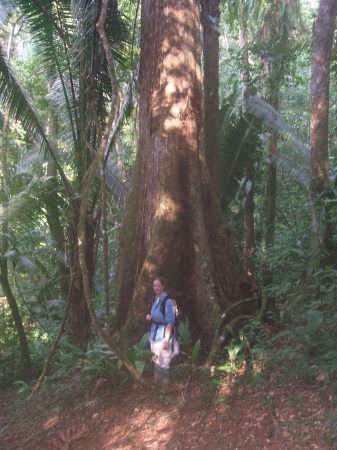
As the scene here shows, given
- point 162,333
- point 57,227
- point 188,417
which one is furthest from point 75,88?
point 188,417

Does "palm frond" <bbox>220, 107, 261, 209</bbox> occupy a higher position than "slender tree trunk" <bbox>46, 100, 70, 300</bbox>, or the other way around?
"palm frond" <bbox>220, 107, 261, 209</bbox>

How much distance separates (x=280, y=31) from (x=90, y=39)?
18.9ft

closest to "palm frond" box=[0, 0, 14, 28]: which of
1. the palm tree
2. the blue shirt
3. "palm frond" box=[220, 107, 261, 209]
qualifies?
the palm tree

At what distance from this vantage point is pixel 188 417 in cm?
524

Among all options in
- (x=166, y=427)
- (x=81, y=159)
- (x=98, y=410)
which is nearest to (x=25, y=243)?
(x=81, y=159)

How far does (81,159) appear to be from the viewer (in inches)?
340

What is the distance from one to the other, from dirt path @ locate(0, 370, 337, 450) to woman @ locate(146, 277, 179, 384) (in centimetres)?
33

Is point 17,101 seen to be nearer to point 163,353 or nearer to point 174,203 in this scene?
point 174,203

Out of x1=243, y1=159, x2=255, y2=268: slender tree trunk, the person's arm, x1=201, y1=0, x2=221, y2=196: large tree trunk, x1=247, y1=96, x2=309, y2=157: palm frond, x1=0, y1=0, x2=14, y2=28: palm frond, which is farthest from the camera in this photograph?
x1=243, y1=159, x2=255, y2=268: slender tree trunk

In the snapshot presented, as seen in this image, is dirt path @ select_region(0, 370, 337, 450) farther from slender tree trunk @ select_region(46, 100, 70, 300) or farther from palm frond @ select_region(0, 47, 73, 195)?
palm frond @ select_region(0, 47, 73, 195)

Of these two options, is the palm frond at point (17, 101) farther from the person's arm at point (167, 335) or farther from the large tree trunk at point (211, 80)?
the person's arm at point (167, 335)

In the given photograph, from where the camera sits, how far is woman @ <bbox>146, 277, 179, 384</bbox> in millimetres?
5688

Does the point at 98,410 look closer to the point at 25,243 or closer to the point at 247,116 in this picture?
the point at 25,243

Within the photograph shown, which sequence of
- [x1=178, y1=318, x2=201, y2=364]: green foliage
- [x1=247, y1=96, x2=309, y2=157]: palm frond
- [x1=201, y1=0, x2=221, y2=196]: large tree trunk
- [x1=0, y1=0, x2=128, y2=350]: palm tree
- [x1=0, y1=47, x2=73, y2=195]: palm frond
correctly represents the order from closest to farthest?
1. [x1=178, y1=318, x2=201, y2=364]: green foliage
2. [x1=0, y1=0, x2=128, y2=350]: palm tree
3. [x1=0, y1=47, x2=73, y2=195]: palm frond
4. [x1=201, y1=0, x2=221, y2=196]: large tree trunk
5. [x1=247, y1=96, x2=309, y2=157]: palm frond
